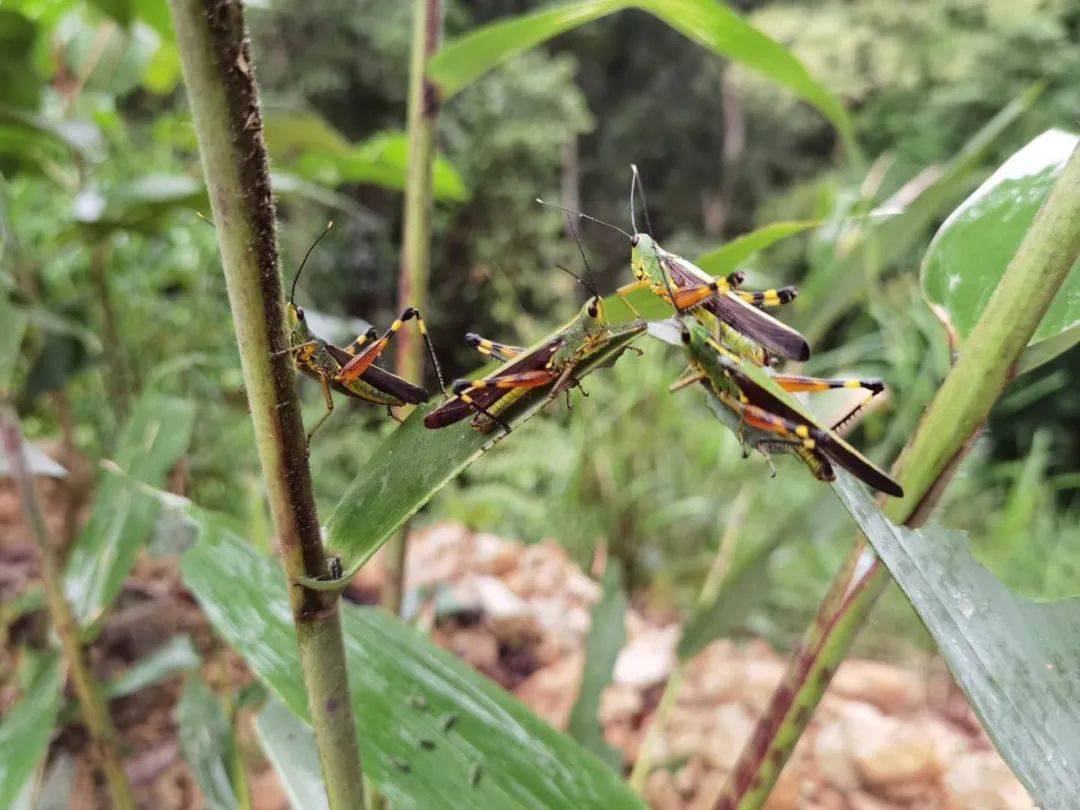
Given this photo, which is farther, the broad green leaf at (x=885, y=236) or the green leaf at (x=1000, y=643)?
the broad green leaf at (x=885, y=236)

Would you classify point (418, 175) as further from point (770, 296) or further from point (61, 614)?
point (61, 614)

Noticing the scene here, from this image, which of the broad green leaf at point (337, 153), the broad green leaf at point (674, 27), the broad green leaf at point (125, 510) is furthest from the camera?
the broad green leaf at point (337, 153)

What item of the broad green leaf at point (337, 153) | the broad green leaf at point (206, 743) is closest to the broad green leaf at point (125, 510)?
the broad green leaf at point (206, 743)

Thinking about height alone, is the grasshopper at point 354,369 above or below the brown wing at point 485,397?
above

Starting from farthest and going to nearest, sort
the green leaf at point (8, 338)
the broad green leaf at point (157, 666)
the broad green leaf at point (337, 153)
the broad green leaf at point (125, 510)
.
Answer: the broad green leaf at point (337, 153) → the broad green leaf at point (157, 666) → the broad green leaf at point (125, 510) → the green leaf at point (8, 338)

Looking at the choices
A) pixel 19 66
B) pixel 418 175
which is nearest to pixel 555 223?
pixel 19 66

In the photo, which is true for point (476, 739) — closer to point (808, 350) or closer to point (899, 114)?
point (808, 350)

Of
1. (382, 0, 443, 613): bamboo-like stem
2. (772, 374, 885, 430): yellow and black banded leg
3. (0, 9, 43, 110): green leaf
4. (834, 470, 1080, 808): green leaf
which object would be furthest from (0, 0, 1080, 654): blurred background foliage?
(834, 470, 1080, 808): green leaf

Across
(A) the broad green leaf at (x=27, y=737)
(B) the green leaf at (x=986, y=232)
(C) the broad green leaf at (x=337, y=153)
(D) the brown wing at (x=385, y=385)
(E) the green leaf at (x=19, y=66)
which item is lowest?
(B) the green leaf at (x=986, y=232)

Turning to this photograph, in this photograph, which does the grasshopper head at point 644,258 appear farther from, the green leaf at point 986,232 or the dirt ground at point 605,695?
the dirt ground at point 605,695
